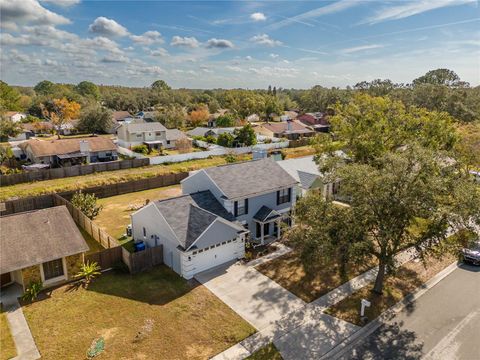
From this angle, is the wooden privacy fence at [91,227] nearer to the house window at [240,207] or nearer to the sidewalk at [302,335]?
the house window at [240,207]

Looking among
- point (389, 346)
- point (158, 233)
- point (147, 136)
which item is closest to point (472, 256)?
point (389, 346)

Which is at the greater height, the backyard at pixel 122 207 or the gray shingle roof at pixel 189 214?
the gray shingle roof at pixel 189 214

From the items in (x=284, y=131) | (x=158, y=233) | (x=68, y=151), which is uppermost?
(x=284, y=131)

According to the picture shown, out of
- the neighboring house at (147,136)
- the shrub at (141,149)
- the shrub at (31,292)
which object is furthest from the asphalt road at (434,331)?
the neighboring house at (147,136)

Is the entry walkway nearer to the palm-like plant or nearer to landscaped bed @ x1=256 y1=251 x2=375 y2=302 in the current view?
the palm-like plant

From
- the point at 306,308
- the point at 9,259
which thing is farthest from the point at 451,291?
the point at 9,259

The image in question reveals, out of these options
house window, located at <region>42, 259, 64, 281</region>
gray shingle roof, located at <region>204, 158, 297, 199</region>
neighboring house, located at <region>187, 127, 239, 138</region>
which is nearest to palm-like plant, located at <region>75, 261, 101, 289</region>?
house window, located at <region>42, 259, 64, 281</region>

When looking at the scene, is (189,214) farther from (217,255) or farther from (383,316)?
(383,316)
